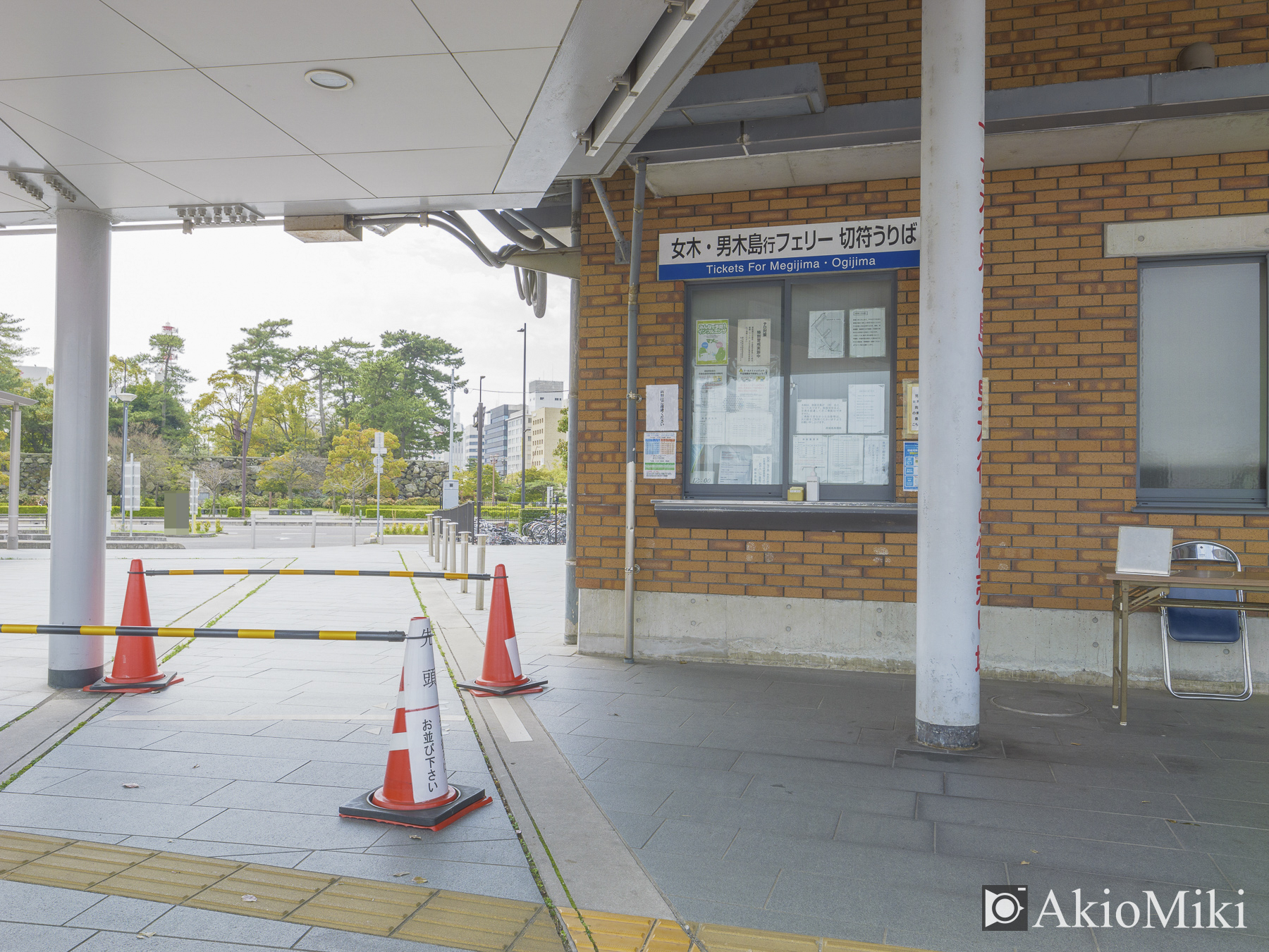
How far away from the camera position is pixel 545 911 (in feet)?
9.48

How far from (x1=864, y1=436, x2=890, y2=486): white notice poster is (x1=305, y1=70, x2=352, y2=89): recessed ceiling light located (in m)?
4.56

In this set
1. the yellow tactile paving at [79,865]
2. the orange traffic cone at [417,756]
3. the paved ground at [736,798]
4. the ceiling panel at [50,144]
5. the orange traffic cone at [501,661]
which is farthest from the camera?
the orange traffic cone at [501,661]

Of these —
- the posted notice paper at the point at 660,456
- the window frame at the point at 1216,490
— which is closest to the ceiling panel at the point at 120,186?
the posted notice paper at the point at 660,456

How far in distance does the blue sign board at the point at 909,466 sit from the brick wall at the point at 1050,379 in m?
0.40

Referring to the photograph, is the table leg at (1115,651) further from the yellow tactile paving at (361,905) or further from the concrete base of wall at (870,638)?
the yellow tactile paving at (361,905)

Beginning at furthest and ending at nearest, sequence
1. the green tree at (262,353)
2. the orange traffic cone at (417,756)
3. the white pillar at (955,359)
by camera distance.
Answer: the green tree at (262,353) → the white pillar at (955,359) → the orange traffic cone at (417,756)

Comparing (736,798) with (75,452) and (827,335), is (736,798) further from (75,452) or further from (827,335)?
(75,452)

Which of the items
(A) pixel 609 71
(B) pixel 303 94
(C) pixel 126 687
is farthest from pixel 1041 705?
(C) pixel 126 687

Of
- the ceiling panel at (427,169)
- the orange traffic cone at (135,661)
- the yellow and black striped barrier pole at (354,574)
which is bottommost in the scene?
the orange traffic cone at (135,661)

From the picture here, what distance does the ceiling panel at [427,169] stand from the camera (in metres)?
5.20

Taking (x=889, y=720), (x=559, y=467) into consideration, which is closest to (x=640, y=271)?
(x=889, y=720)

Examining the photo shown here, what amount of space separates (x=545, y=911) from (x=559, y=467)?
6073 centimetres

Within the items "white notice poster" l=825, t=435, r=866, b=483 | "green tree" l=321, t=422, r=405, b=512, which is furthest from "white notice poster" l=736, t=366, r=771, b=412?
"green tree" l=321, t=422, r=405, b=512

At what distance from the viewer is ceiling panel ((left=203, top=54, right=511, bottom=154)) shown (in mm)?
4047
